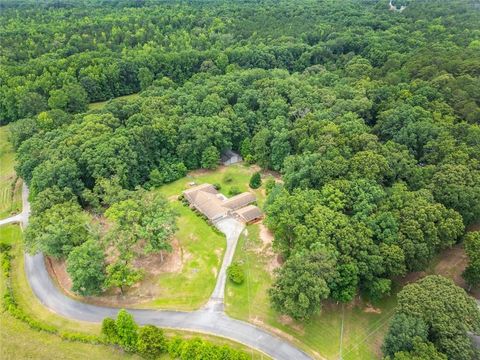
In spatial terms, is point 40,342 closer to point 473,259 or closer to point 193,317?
point 193,317

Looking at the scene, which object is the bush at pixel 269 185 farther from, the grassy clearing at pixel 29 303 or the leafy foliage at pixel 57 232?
the grassy clearing at pixel 29 303

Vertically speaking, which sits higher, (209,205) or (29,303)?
(209,205)

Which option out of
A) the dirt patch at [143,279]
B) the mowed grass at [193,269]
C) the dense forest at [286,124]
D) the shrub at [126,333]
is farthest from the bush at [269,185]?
the shrub at [126,333]

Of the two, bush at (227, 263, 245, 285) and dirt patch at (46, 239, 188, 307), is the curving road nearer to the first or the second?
dirt patch at (46, 239, 188, 307)

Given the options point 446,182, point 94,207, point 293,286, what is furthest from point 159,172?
point 446,182

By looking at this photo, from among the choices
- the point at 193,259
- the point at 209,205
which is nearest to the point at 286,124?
the point at 209,205

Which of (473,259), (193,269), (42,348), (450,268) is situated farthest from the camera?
(193,269)

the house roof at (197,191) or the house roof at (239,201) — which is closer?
the house roof at (239,201)
